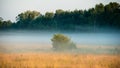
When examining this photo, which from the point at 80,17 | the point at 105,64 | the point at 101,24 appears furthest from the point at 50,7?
the point at 105,64

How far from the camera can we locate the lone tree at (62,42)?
418 centimetres

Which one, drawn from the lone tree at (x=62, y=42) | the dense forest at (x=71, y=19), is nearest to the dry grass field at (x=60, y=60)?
the lone tree at (x=62, y=42)

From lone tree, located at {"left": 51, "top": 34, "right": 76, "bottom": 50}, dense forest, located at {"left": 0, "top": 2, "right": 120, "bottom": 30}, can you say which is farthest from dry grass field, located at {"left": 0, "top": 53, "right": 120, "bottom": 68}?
dense forest, located at {"left": 0, "top": 2, "right": 120, "bottom": 30}

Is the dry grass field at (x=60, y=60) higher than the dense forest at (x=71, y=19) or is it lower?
lower

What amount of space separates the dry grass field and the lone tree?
0.42 ft

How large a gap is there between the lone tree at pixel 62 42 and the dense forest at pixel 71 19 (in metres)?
0.15

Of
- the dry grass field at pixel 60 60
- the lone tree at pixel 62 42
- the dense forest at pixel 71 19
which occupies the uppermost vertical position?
the dense forest at pixel 71 19

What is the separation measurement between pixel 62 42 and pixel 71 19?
0.42m

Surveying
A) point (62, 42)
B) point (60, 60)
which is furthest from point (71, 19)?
point (60, 60)

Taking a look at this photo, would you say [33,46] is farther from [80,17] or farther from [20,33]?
[80,17]

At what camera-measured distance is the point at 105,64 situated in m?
4.04

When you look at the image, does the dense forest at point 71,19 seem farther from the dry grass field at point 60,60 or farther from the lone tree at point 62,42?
the dry grass field at point 60,60

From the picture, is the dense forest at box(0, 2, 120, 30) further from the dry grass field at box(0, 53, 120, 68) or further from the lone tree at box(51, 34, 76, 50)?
the dry grass field at box(0, 53, 120, 68)

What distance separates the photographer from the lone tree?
418 centimetres
